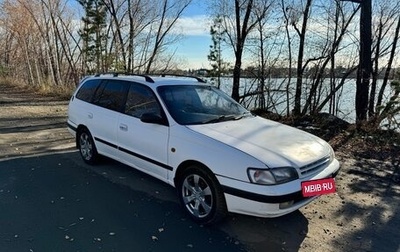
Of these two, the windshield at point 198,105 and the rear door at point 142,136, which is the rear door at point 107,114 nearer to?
the rear door at point 142,136

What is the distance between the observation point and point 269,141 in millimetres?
3639

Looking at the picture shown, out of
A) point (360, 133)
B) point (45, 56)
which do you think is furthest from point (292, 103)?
point (45, 56)

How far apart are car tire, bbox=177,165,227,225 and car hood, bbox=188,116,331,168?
0.44m

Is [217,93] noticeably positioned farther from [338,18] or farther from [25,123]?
[25,123]

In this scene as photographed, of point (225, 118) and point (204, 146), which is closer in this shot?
point (204, 146)

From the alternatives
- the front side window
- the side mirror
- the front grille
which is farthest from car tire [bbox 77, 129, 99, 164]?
the front grille

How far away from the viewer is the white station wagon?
319 cm

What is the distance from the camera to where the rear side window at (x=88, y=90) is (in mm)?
5664

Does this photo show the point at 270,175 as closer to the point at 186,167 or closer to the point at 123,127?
the point at 186,167

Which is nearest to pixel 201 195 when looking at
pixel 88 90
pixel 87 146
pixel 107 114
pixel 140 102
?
pixel 140 102
